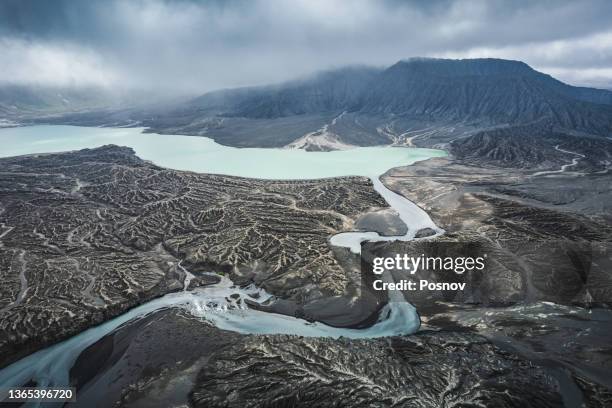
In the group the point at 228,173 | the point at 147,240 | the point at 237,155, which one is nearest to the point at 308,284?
the point at 147,240

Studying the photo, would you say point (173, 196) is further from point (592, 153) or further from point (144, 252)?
point (592, 153)

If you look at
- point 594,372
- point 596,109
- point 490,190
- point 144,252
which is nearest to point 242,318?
point 144,252

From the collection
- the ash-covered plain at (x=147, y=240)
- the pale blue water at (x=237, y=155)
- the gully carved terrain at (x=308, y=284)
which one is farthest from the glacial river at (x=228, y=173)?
the ash-covered plain at (x=147, y=240)

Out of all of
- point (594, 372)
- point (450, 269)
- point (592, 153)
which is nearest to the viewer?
point (594, 372)

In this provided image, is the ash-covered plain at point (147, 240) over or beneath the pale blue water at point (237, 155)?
beneath

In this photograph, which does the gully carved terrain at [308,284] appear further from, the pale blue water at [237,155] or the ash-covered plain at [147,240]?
the pale blue water at [237,155]
